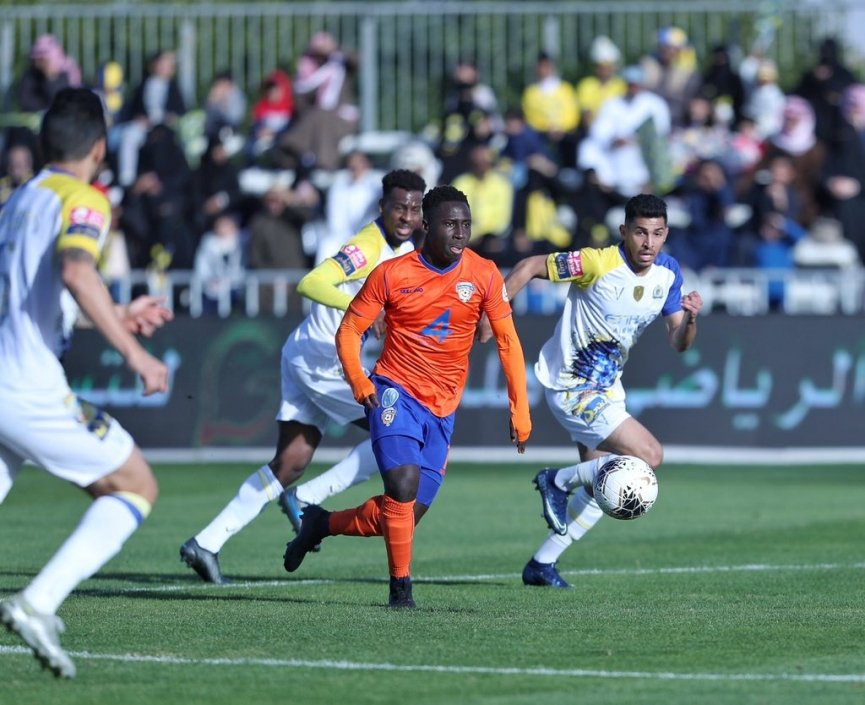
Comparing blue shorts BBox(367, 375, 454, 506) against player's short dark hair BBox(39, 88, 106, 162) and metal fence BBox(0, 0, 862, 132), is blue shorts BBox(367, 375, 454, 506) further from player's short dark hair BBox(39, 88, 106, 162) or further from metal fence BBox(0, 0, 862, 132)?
metal fence BBox(0, 0, 862, 132)

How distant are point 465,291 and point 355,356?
2.28 ft

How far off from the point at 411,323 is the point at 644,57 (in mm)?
16884

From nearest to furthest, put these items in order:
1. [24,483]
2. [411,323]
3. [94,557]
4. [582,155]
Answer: [94,557] → [411,323] → [24,483] → [582,155]

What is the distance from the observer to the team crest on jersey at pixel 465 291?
973 centimetres

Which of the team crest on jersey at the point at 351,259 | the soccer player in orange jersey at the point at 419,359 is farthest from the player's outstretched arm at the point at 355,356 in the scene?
the team crest on jersey at the point at 351,259

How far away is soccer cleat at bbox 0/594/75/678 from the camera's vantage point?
6941mm

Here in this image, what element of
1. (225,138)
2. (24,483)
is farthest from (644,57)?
(24,483)

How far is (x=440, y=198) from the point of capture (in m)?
9.59

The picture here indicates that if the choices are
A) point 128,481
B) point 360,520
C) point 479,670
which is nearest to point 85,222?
point 128,481

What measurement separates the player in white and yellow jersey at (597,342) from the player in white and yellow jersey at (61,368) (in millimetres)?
3981

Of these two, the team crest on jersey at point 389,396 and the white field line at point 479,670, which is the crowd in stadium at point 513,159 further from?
the white field line at point 479,670

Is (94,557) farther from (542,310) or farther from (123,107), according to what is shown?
(123,107)

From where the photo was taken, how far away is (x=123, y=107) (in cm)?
2530

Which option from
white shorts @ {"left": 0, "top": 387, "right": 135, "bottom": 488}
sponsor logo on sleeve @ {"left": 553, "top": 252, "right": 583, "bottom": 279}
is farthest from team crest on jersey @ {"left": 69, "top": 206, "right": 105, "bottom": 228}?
sponsor logo on sleeve @ {"left": 553, "top": 252, "right": 583, "bottom": 279}
